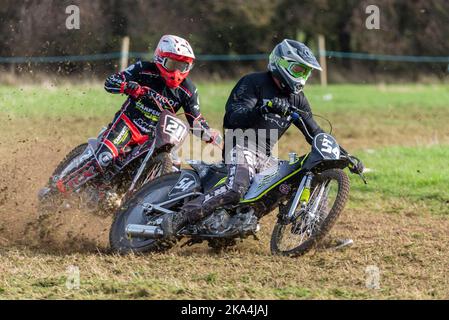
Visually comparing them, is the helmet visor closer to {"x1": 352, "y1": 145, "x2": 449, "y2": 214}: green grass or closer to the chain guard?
the chain guard

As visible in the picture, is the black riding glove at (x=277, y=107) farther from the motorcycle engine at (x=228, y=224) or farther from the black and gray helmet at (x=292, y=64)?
the motorcycle engine at (x=228, y=224)

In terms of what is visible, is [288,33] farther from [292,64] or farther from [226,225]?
[226,225]

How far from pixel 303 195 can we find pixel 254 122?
0.89 m

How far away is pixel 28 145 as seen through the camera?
12969 millimetres

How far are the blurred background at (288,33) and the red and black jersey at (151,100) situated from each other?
17.9m

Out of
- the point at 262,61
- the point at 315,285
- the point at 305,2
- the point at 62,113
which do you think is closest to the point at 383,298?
the point at 315,285

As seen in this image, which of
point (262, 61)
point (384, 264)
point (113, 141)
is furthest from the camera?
point (262, 61)

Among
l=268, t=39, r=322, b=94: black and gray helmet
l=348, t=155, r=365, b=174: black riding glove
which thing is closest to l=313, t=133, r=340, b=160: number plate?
l=348, t=155, r=365, b=174: black riding glove

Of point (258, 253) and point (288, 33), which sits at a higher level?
point (258, 253)

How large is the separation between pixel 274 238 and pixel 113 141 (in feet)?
8.08

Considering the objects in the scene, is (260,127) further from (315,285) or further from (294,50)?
(315,285)

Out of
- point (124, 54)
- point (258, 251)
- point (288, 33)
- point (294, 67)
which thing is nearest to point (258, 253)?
point (258, 251)

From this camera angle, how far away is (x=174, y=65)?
32.6 ft

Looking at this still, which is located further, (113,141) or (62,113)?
(62,113)
